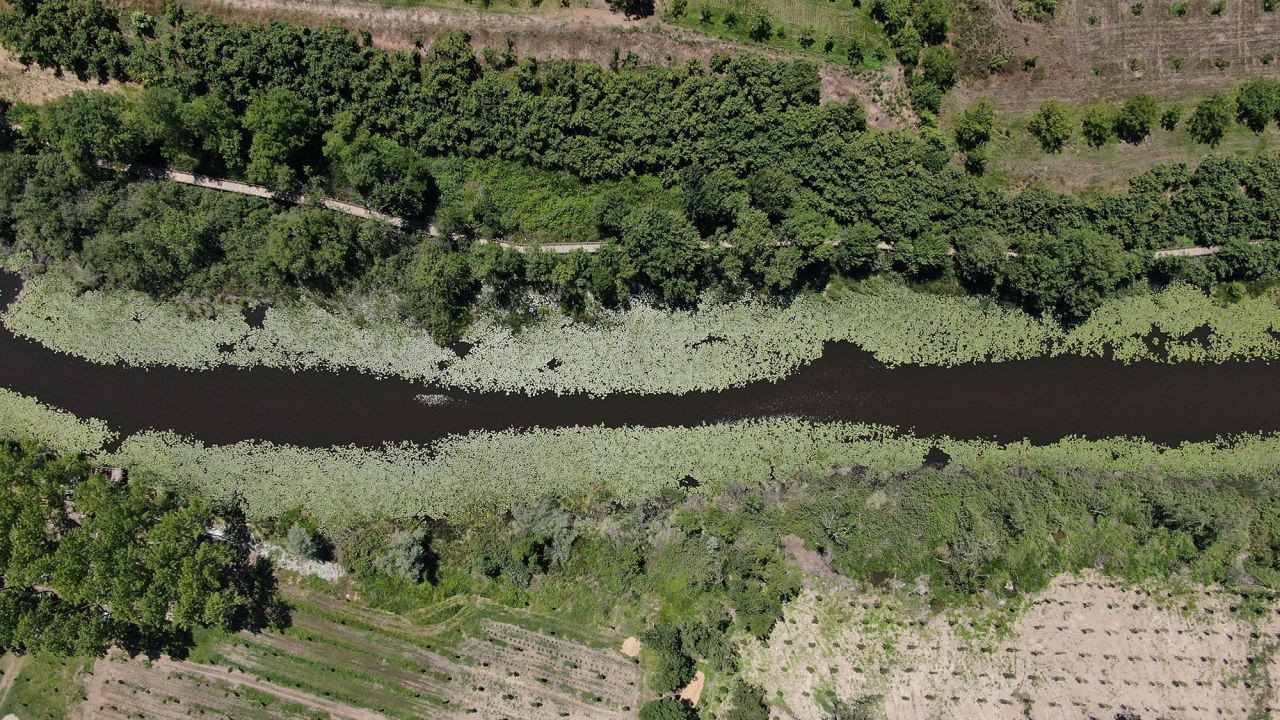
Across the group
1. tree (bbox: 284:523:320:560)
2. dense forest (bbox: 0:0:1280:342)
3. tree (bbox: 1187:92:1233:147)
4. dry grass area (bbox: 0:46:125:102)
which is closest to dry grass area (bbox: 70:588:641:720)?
tree (bbox: 284:523:320:560)

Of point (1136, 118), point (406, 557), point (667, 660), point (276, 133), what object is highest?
point (276, 133)

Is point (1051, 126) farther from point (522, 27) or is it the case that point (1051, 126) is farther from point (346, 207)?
point (346, 207)

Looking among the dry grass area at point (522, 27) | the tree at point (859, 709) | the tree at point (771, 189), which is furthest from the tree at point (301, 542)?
the tree at point (771, 189)

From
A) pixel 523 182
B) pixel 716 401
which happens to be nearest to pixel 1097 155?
pixel 716 401

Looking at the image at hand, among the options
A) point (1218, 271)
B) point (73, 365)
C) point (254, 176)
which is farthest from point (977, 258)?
point (73, 365)

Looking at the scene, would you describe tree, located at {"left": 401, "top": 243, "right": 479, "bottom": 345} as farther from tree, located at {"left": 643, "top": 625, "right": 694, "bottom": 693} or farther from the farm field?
tree, located at {"left": 643, "top": 625, "right": 694, "bottom": 693}

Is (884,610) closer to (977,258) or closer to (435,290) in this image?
(977,258)

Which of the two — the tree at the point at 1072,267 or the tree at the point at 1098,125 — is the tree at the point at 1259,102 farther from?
the tree at the point at 1072,267
